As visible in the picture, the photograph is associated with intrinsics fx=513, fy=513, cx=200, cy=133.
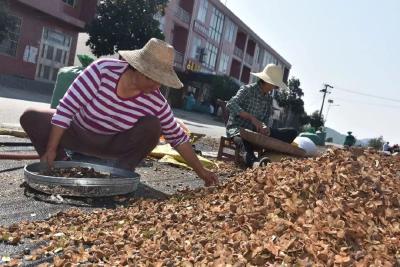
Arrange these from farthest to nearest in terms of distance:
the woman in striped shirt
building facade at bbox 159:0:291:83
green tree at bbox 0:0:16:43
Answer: building facade at bbox 159:0:291:83 → green tree at bbox 0:0:16:43 → the woman in striped shirt

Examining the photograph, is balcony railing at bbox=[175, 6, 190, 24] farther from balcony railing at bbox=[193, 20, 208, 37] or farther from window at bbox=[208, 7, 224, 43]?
window at bbox=[208, 7, 224, 43]

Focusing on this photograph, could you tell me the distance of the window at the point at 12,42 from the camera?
20.0 metres

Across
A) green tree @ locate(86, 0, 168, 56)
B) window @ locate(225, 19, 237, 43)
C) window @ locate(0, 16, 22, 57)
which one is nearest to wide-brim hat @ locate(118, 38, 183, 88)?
window @ locate(0, 16, 22, 57)

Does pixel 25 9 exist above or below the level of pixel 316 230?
above

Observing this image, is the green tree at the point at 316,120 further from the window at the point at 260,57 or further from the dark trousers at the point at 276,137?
the dark trousers at the point at 276,137

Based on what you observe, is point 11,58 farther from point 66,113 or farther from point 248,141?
point 66,113

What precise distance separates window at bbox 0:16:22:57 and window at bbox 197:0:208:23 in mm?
16276

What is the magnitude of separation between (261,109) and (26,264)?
4.59 metres

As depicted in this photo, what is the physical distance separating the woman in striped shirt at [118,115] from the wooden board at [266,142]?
1.77m

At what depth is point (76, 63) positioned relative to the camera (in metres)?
27.0

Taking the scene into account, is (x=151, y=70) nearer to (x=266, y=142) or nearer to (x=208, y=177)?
(x=208, y=177)

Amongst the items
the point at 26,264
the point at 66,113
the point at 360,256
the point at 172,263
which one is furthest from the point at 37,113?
the point at 360,256

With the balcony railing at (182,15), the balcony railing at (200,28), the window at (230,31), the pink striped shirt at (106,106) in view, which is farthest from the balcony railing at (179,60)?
the pink striped shirt at (106,106)

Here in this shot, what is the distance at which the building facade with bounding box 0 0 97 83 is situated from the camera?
2038cm
